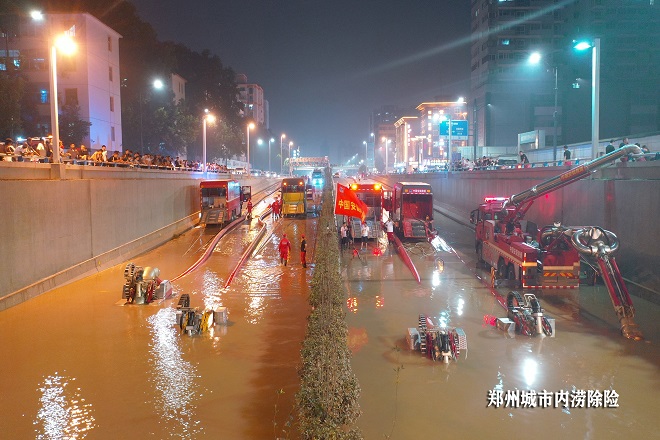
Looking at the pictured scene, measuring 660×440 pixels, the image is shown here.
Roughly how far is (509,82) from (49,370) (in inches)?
3413

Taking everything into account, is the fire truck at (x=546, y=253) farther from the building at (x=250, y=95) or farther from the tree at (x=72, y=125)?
the building at (x=250, y=95)

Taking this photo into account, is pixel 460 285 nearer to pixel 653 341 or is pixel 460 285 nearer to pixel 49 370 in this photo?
pixel 653 341

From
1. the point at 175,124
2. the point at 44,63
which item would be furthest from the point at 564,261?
the point at 175,124

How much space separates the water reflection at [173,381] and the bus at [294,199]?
3046 centimetres

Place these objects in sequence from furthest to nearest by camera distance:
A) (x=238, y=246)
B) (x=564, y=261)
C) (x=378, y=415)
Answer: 1. (x=238, y=246)
2. (x=564, y=261)
3. (x=378, y=415)

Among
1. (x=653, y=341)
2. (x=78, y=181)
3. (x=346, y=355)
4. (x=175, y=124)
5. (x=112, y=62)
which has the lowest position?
(x=653, y=341)

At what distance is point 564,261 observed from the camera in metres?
19.2

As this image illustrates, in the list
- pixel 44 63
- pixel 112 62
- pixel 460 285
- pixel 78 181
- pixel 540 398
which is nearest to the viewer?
pixel 540 398

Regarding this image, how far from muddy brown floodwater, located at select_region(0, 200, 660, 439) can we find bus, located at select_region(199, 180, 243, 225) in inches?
666

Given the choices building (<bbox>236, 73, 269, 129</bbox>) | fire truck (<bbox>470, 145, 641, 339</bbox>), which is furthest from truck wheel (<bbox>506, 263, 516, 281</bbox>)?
building (<bbox>236, 73, 269, 129</bbox>)

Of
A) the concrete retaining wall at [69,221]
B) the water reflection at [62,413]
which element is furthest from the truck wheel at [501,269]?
the concrete retaining wall at [69,221]

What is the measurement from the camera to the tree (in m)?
43.2

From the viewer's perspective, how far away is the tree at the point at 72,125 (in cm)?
4316

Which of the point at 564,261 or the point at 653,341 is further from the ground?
the point at 564,261
